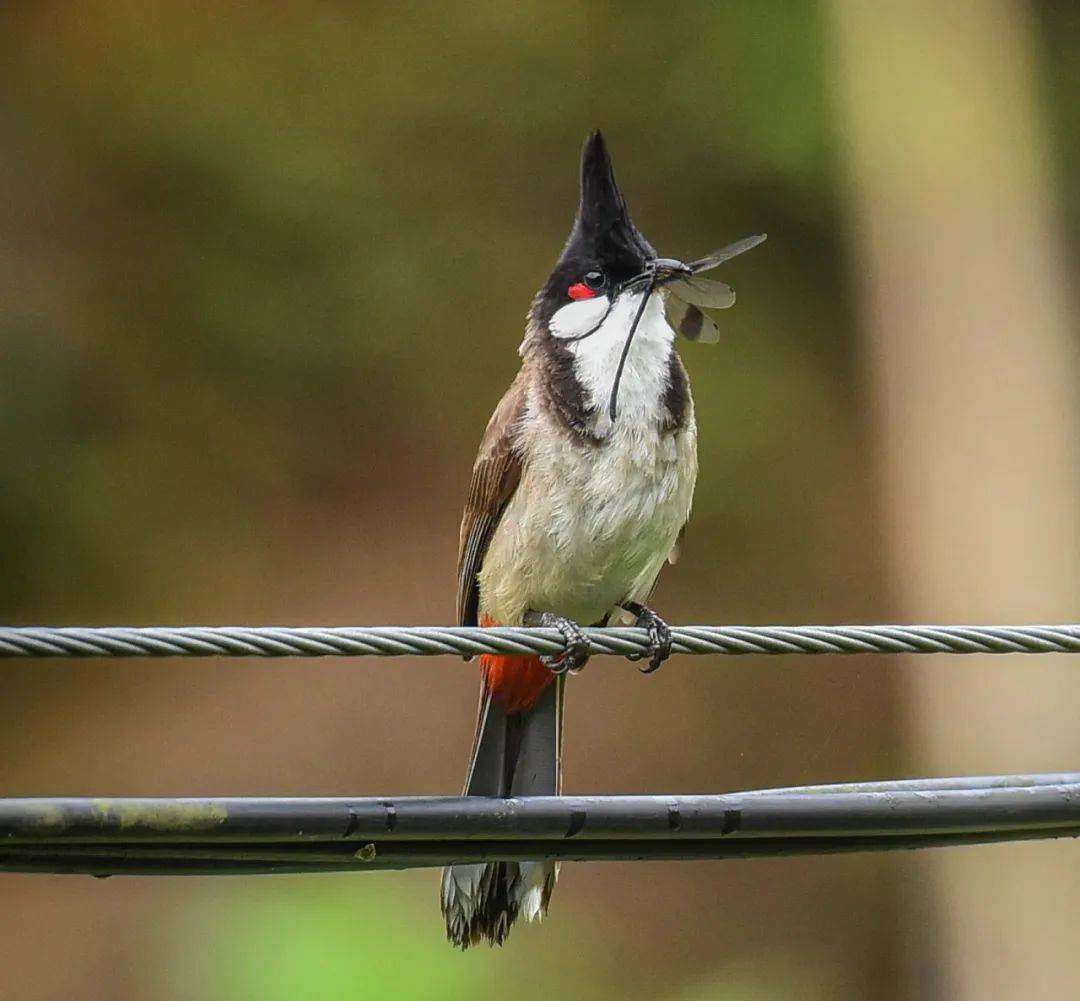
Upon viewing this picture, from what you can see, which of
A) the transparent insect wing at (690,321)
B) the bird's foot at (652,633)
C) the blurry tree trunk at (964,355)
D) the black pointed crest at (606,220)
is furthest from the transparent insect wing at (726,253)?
the blurry tree trunk at (964,355)

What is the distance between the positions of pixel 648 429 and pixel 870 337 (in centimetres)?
358

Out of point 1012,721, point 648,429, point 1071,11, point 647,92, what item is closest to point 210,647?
point 648,429

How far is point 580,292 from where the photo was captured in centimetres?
322

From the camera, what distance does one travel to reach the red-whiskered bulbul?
2938 millimetres

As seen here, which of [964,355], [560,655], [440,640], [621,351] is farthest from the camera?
[964,355]

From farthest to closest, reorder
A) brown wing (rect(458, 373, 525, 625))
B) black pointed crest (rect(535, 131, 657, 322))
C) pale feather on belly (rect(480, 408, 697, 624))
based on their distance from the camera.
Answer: black pointed crest (rect(535, 131, 657, 322))
brown wing (rect(458, 373, 525, 625))
pale feather on belly (rect(480, 408, 697, 624))

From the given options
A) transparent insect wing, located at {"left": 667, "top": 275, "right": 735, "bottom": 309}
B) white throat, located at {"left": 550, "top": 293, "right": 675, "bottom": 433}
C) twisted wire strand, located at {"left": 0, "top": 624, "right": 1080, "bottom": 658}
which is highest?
transparent insect wing, located at {"left": 667, "top": 275, "right": 735, "bottom": 309}

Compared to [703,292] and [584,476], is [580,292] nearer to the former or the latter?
[703,292]

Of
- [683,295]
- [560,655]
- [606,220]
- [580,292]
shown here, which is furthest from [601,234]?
[560,655]

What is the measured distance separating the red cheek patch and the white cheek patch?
0.02m

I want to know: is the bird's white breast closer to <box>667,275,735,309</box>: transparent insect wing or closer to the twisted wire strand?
<box>667,275,735,309</box>: transparent insect wing

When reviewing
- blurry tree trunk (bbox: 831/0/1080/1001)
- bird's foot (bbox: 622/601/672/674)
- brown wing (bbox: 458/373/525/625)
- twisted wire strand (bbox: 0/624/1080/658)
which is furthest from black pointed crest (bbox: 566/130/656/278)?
blurry tree trunk (bbox: 831/0/1080/1001)

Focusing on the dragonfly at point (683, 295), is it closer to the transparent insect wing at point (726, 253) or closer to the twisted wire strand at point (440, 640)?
the transparent insect wing at point (726, 253)

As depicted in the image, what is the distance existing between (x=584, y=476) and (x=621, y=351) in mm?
273
